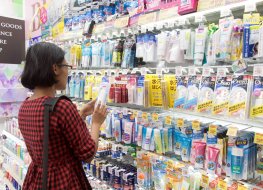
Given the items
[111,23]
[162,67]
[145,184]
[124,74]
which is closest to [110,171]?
[145,184]

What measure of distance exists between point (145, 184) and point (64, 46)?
1.87 m

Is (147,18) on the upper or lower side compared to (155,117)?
upper

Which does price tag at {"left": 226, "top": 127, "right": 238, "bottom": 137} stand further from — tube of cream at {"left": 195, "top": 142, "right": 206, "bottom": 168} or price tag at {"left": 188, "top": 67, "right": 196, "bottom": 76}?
price tag at {"left": 188, "top": 67, "right": 196, "bottom": 76}

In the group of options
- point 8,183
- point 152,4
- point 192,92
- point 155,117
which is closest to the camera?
point 192,92

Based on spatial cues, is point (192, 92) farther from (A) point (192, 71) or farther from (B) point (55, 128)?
(B) point (55, 128)

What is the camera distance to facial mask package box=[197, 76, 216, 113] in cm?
175

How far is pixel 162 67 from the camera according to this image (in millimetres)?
2203

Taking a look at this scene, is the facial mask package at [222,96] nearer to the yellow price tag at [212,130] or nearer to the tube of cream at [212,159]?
the yellow price tag at [212,130]

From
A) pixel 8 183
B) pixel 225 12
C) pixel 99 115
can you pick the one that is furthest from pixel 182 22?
pixel 8 183

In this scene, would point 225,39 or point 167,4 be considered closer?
point 225,39

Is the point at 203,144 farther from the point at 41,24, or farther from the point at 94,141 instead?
the point at 41,24

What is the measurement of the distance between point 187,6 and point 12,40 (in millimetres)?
3446

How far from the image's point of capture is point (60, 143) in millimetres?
1496

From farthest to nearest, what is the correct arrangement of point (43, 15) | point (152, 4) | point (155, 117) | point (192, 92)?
point (43, 15) < point (152, 4) < point (155, 117) < point (192, 92)
